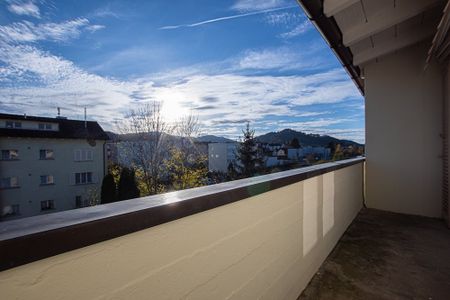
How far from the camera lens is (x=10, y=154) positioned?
615 inches

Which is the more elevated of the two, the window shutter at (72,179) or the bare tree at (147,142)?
the bare tree at (147,142)

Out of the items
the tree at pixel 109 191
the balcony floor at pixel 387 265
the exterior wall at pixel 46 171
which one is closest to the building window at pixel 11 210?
the exterior wall at pixel 46 171

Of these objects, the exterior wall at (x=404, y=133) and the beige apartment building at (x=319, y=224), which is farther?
the exterior wall at (x=404, y=133)

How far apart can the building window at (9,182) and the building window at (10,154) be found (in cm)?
136

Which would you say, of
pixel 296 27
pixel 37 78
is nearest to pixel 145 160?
pixel 37 78

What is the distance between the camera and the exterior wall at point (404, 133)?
412 cm

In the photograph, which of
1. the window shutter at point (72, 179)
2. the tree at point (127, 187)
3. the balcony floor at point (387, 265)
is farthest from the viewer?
the window shutter at point (72, 179)

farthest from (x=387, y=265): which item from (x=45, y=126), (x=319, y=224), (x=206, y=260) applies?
(x=45, y=126)

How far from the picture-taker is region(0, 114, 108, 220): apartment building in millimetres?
15625

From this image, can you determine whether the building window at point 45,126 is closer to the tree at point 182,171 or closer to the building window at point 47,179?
the building window at point 47,179

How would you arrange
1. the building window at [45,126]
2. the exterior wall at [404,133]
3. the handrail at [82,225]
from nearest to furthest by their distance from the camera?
1. the handrail at [82,225]
2. the exterior wall at [404,133]
3. the building window at [45,126]

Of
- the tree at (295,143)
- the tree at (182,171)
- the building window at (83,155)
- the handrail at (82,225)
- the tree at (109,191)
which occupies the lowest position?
the tree at (109,191)

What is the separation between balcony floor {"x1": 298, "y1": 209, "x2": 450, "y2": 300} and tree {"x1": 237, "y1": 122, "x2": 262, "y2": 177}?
18940 millimetres

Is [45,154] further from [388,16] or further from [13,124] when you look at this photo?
[388,16]
